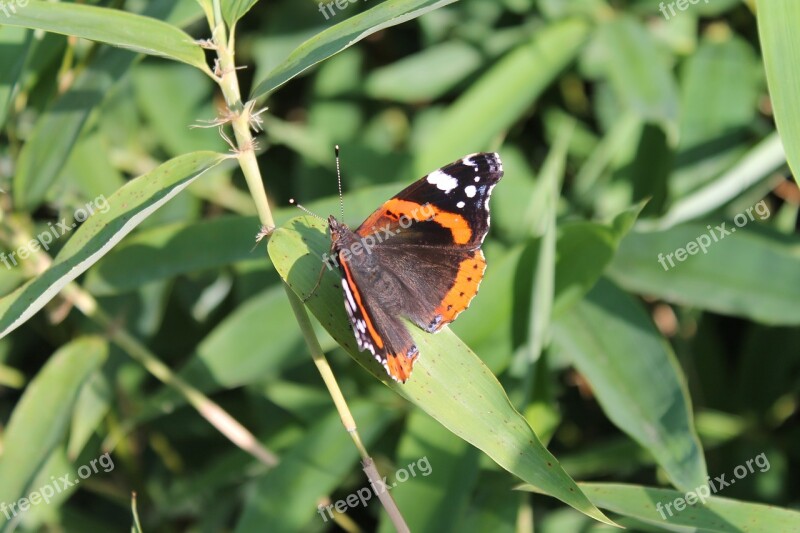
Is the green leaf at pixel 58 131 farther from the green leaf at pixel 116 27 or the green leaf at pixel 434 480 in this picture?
the green leaf at pixel 434 480

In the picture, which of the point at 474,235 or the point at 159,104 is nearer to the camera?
the point at 474,235

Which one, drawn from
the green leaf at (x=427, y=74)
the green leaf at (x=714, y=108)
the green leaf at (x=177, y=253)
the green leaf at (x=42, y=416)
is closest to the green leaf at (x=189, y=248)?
the green leaf at (x=177, y=253)

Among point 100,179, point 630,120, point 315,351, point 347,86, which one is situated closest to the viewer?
point 315,351

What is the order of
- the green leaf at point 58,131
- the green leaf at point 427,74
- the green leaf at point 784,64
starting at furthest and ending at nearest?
1. the green leaf at point 427,74
2. the green leaf at point 58,131
3. the green leaf at point 784,64

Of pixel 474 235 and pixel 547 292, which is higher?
pixel 474 235

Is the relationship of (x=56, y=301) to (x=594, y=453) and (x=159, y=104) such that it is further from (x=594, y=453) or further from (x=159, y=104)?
(x=594, y=453)

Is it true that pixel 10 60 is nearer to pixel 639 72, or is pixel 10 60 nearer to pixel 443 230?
pixel 443 230

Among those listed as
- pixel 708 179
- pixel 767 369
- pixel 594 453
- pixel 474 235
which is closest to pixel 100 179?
pixel 474 235

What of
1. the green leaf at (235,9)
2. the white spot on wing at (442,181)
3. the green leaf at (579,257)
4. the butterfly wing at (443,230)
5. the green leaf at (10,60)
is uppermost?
the green leaf at (10,60)
